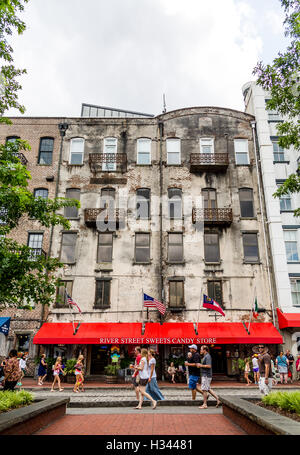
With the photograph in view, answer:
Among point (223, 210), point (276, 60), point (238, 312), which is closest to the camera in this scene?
point (276, 60)

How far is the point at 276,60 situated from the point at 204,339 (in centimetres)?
1480

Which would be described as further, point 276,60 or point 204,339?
point 204,339

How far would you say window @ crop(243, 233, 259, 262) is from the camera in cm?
2345

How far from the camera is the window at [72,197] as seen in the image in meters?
24.9

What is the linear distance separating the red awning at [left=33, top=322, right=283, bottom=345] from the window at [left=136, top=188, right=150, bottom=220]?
24.7 feet

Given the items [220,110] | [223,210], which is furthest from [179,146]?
[223,210]

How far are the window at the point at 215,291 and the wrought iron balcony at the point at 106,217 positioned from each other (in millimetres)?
7433

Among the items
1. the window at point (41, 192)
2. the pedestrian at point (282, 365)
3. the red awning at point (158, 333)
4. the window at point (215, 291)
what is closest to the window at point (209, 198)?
the window at point (215, 291)

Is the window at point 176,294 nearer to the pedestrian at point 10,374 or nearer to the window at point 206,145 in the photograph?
the window at point 206,145

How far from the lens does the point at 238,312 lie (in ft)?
72.1

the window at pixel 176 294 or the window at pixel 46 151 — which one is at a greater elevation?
the window at pixel 46 151

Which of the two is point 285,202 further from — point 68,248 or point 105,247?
point 68,248
